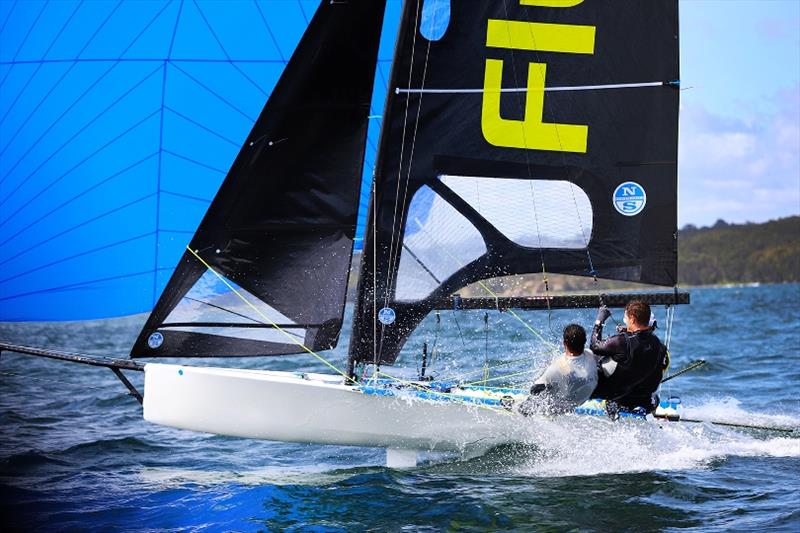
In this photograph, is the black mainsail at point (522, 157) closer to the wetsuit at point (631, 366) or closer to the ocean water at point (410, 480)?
the wetsuit at point (631, 366)

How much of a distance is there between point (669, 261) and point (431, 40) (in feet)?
7.95

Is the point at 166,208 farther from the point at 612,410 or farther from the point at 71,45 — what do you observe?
the point at 612,410

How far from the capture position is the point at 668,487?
18.1 ft

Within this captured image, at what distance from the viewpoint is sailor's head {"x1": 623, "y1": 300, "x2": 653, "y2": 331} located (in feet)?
19.6

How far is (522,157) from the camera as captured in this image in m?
6.36

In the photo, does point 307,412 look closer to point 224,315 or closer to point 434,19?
point 224,315

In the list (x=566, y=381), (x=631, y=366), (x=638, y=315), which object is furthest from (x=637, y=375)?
(x=566, y=381)

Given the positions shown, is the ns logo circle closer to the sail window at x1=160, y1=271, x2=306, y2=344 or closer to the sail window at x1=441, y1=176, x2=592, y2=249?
the sail window at x1=441, y1=176, x2=592, y2=249

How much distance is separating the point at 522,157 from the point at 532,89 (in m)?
0.51

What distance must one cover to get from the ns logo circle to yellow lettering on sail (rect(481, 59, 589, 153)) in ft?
1.43

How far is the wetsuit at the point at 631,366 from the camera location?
5.91 meters

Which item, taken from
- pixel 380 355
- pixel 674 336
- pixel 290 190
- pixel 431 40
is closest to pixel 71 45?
pixel 290 190

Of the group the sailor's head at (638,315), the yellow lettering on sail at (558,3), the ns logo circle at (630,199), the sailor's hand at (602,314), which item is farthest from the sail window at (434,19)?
the sailor's head at (638,315)

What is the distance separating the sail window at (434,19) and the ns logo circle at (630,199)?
177cm
